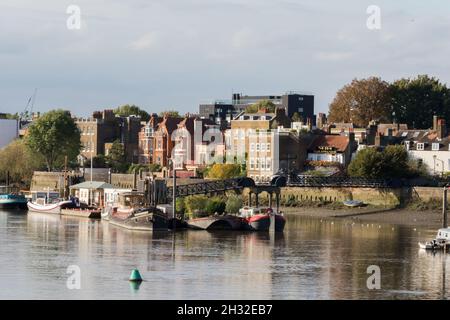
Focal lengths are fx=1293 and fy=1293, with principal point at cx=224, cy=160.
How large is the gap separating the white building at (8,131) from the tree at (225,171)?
5976 centimetres

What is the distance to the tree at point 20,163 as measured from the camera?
6353 inches

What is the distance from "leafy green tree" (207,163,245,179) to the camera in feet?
444

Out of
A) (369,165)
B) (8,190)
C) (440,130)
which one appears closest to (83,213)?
(369,165)

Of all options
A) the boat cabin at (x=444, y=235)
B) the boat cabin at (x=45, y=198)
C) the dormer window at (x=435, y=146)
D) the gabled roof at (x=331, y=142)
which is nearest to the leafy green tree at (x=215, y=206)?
the boat cabin at (x=45, y=198)

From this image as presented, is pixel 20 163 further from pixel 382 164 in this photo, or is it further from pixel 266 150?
pixel 382 164

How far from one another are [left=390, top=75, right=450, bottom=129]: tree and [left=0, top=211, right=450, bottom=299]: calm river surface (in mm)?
56605

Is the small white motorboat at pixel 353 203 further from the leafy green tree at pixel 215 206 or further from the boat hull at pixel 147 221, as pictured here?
the boat hull at pixel 147 221

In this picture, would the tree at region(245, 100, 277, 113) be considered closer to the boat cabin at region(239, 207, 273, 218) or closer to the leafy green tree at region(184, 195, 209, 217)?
the leafy green tree at region(184, 195, 209, 217)

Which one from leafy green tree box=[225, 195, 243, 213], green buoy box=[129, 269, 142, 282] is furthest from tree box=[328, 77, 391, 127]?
green buoy box=[129, 269, 142, 282]

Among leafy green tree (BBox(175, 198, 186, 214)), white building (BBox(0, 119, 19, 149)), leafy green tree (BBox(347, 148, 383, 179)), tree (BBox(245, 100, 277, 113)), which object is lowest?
leafy green tree (BBox(175, 198, 186, 214))


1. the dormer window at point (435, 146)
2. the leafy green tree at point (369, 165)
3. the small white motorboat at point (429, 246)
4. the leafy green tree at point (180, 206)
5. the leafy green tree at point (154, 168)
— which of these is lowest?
the small white motorboat at point (429, 246)

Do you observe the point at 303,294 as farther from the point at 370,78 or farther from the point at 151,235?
the point at 370,78
